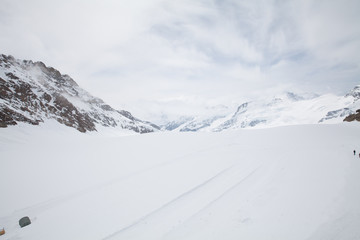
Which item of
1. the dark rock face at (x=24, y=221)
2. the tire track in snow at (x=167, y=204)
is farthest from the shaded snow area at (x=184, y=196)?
the dark rock face at (x=24, y=221)

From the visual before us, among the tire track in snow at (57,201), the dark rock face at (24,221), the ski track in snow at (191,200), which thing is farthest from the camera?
the tire track in snow at (57,201)

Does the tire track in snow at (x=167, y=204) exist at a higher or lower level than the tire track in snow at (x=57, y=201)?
lower

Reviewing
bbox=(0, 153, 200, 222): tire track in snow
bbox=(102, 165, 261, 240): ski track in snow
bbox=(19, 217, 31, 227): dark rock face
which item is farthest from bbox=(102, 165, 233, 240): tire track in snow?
bbox=(0, 153, 200, 222): tire track in snow

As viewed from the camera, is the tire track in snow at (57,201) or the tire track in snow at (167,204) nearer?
the tire track in snow at (167,204)

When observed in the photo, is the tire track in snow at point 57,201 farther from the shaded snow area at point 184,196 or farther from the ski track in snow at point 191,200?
the ski track in snow at point 191,200

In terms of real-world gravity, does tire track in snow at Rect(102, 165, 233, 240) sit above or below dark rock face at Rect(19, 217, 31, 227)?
below

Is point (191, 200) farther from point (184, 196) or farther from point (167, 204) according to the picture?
point (167, 204)

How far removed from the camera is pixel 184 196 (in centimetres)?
1109

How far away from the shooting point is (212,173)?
14.5 meters

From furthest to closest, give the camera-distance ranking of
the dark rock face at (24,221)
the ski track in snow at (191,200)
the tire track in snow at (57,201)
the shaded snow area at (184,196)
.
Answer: the tire track in snow at (57,201), the dark rock face at (24,221), the ski track in snow at (191,200), the shaded snow area at (184,196)

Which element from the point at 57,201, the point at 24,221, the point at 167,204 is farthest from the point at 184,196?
the point at 24,221

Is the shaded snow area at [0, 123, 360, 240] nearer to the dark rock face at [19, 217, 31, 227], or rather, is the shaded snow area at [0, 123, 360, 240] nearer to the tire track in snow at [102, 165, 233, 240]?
the tire track in snow at [102, 165, 233, 240]

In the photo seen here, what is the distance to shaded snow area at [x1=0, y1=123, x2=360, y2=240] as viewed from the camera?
315 inches

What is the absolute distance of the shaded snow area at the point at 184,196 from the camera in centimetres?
800
